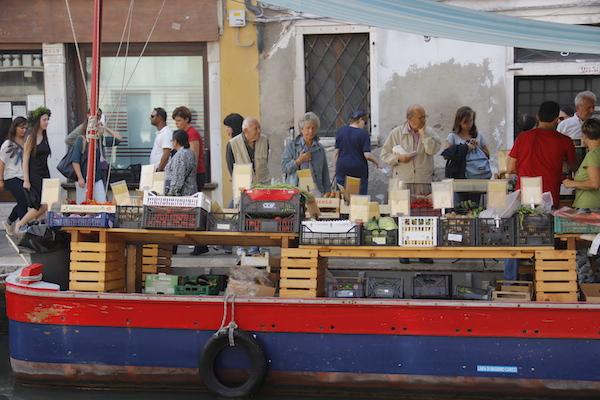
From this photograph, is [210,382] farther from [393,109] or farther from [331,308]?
[393,109]

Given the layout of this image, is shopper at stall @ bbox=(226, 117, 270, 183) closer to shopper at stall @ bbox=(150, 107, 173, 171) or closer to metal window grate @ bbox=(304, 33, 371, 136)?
shopper at stall @ bbox=(150, 107, 173, 171)

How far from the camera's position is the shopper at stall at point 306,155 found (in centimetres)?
928

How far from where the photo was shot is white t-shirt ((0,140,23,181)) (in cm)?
1076

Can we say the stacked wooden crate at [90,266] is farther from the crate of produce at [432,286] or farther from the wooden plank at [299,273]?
the crate of produce at [432,286]

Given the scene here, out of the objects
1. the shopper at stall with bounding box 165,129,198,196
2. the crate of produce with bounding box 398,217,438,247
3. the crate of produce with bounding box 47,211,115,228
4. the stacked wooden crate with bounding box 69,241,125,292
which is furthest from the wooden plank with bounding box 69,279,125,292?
the crate of produce with bounding box 398,217,438,247

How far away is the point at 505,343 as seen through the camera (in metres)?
6.64

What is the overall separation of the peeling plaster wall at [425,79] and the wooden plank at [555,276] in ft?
18.2

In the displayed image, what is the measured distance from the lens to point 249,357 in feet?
22.7

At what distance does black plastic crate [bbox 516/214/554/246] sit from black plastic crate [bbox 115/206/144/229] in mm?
2710

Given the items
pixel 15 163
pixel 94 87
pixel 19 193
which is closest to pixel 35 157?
pixel 15 163

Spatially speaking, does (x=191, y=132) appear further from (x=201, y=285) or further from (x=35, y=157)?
(x=201, y=285)

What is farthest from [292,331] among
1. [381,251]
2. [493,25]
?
[493,25]

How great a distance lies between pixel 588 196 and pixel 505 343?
4.94 feet

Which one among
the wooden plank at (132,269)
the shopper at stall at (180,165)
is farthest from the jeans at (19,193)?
the wooden plank at (132,269)
